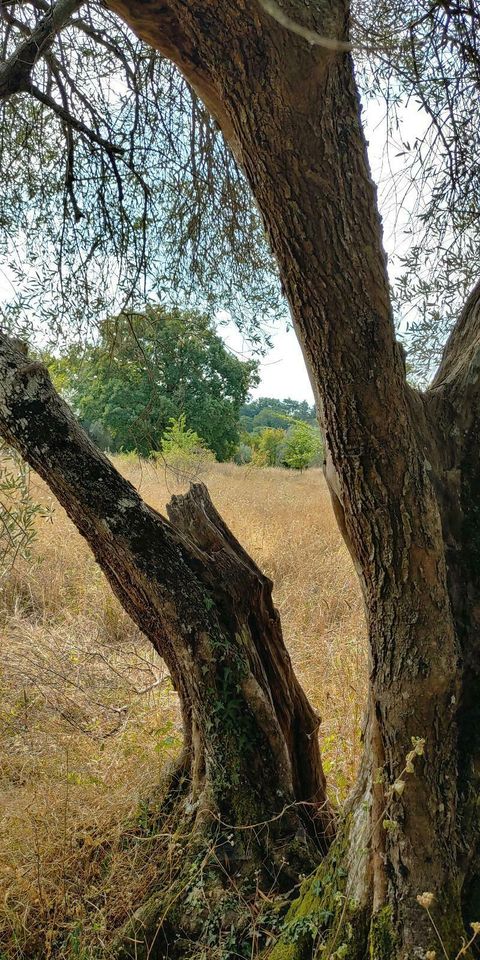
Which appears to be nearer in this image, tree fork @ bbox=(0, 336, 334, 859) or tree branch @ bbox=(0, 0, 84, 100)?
tree fork @ bbox=(0, 336, 334, 859)

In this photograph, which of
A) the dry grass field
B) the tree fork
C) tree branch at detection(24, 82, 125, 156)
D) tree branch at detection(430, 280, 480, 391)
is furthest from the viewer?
tree branch at detection(24, 82, 125, 156)

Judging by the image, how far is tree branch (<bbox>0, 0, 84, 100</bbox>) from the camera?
3.47 meters

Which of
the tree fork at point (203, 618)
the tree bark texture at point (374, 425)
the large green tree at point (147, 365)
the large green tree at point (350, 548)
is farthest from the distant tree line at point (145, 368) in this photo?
the tree bark texture at point (374, 425)

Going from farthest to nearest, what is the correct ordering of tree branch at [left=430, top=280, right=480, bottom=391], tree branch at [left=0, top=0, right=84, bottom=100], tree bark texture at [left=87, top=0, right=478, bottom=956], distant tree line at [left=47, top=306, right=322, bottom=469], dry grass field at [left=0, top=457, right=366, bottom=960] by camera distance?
distant tree line at [left=47, top=306, right=322, bottom=469] < tree branch at [left=0, top=0, right=84, bottom=100] < dry grass field at [left=0, top=457, right=366, bottom=960] < tree branch at [left=430, top=280, right=480, bottom=391] < tree bark texture at [left=87, top=0, right=478, bottom=956]

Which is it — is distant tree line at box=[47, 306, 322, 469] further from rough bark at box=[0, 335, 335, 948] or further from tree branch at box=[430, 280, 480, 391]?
tree branch at box=[430, 280, 480, 391]

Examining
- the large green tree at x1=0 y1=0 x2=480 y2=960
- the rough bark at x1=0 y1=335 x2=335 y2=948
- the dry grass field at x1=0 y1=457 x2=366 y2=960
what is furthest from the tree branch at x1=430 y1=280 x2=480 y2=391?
the dry grass field at x1=0 y1=457 x2=366 y2=960

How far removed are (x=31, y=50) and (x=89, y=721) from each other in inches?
163

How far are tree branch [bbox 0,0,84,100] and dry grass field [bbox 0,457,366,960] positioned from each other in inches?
115

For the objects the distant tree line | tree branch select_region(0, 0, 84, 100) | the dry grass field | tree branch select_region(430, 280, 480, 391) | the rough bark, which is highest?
tree branch select_region(0, 0, 84, 100)

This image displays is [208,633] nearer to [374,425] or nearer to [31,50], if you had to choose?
[374,425]

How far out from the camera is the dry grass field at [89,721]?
3020 millimetres

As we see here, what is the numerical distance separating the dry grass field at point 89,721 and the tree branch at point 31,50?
292cm

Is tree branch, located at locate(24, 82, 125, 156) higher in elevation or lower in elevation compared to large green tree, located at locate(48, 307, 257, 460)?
higher

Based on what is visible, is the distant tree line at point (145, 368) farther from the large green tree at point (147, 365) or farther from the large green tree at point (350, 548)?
the large green tree at point (350, 548)
